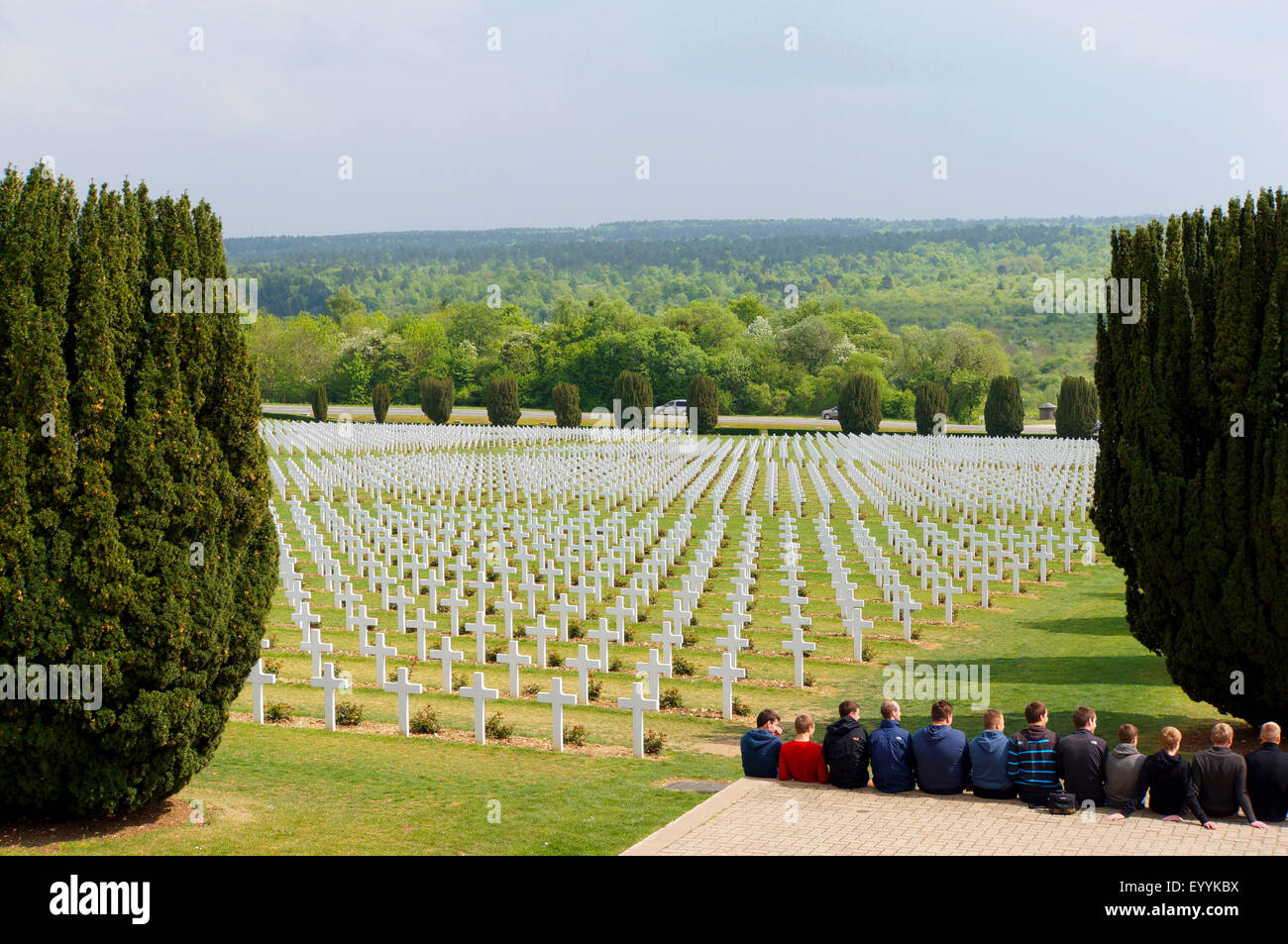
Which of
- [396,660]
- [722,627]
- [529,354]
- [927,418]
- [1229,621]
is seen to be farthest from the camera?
[529,354]

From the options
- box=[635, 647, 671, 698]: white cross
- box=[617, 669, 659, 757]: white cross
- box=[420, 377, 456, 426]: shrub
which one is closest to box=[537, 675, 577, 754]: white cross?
box=[617, 669, 659, 757]: white cross

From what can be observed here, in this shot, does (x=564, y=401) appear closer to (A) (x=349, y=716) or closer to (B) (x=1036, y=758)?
(A) (x=349, y=716)

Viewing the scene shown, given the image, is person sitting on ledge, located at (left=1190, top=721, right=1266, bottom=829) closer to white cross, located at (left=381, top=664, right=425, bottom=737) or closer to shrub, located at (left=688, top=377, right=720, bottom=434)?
white cross, located at (left=381, top=664, right=425, bottom=737)

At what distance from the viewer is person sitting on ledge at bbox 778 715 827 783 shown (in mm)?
10445

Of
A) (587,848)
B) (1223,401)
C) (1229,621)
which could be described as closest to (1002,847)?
(587,848)

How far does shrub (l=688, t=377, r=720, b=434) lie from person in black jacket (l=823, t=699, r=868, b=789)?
60.4 m

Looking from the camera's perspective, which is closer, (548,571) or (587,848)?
(587,848)

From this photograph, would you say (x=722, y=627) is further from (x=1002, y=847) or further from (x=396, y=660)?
(x=1002, y=847)

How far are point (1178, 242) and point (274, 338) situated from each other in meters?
102

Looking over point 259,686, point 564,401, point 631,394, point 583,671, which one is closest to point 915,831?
point 583,671

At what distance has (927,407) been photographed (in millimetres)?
67250

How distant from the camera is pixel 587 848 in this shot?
8.81m

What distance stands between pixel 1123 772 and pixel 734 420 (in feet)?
268

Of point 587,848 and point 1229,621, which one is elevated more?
point 1229,621
